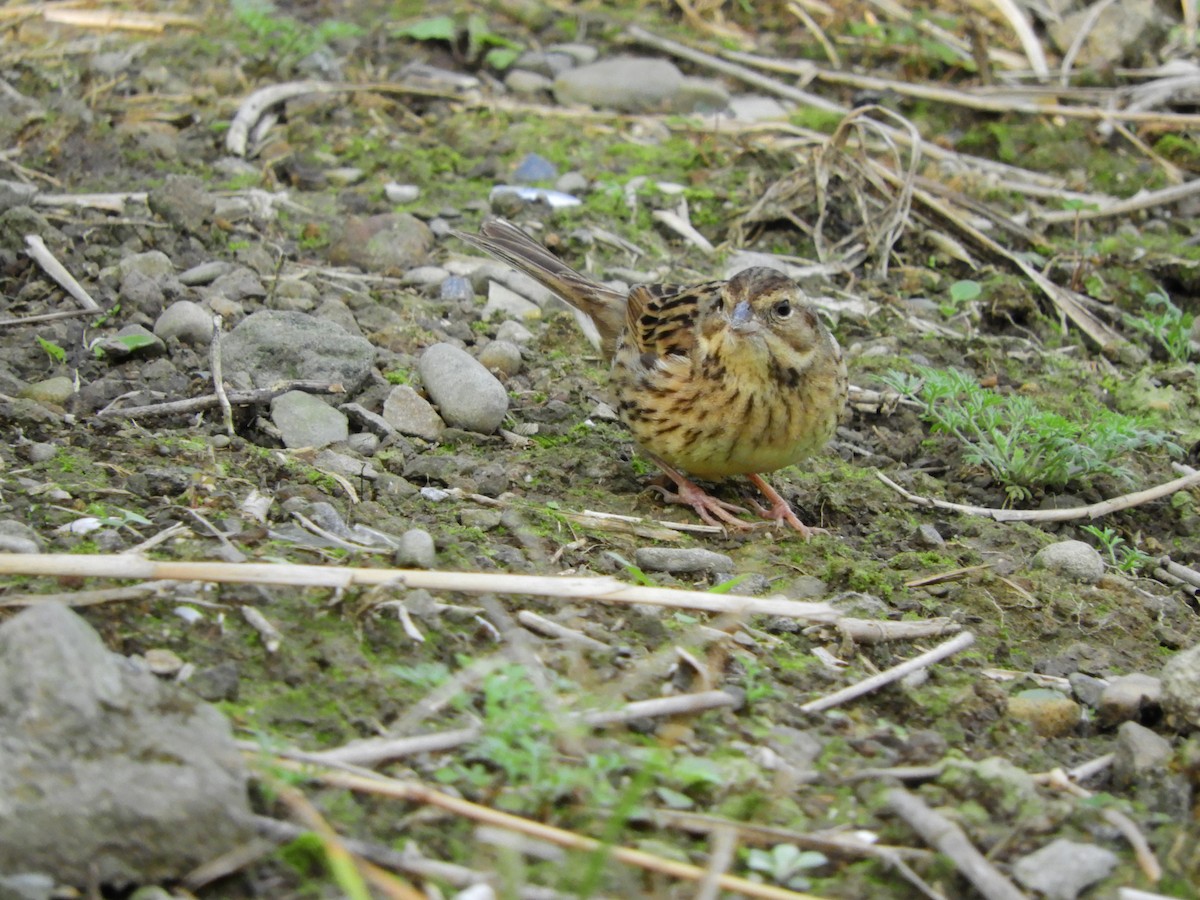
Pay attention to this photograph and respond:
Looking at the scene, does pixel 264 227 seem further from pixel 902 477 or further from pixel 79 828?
pixel 79 828

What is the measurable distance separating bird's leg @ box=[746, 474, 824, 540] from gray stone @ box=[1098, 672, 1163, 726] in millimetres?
1421

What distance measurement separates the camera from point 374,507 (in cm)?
445

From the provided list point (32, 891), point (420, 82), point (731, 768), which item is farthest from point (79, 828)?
point (420, 82)

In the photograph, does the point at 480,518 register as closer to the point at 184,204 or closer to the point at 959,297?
the point at 184,204

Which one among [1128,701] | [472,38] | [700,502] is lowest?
[700,502]

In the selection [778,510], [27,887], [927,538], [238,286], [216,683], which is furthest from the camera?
[238,286]

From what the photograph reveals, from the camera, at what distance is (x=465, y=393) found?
538cm

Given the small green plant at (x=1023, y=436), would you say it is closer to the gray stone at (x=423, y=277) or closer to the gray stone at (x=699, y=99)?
the gray stone at (x=423, y=277)

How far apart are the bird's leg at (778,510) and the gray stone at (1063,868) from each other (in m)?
2.08

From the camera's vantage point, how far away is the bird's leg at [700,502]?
512 centimetres

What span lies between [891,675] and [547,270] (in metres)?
3.11

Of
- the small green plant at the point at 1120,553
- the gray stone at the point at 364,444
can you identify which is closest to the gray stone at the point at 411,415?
the gray stone at the point at 364,444

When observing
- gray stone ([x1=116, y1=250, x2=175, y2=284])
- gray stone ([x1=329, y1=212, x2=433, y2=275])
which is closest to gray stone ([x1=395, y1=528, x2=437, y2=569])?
gray stone ([x1=116, y1=250, x2=175, y2=284])

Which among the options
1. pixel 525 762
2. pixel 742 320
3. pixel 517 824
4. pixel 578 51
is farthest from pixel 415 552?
pixel 578 51
